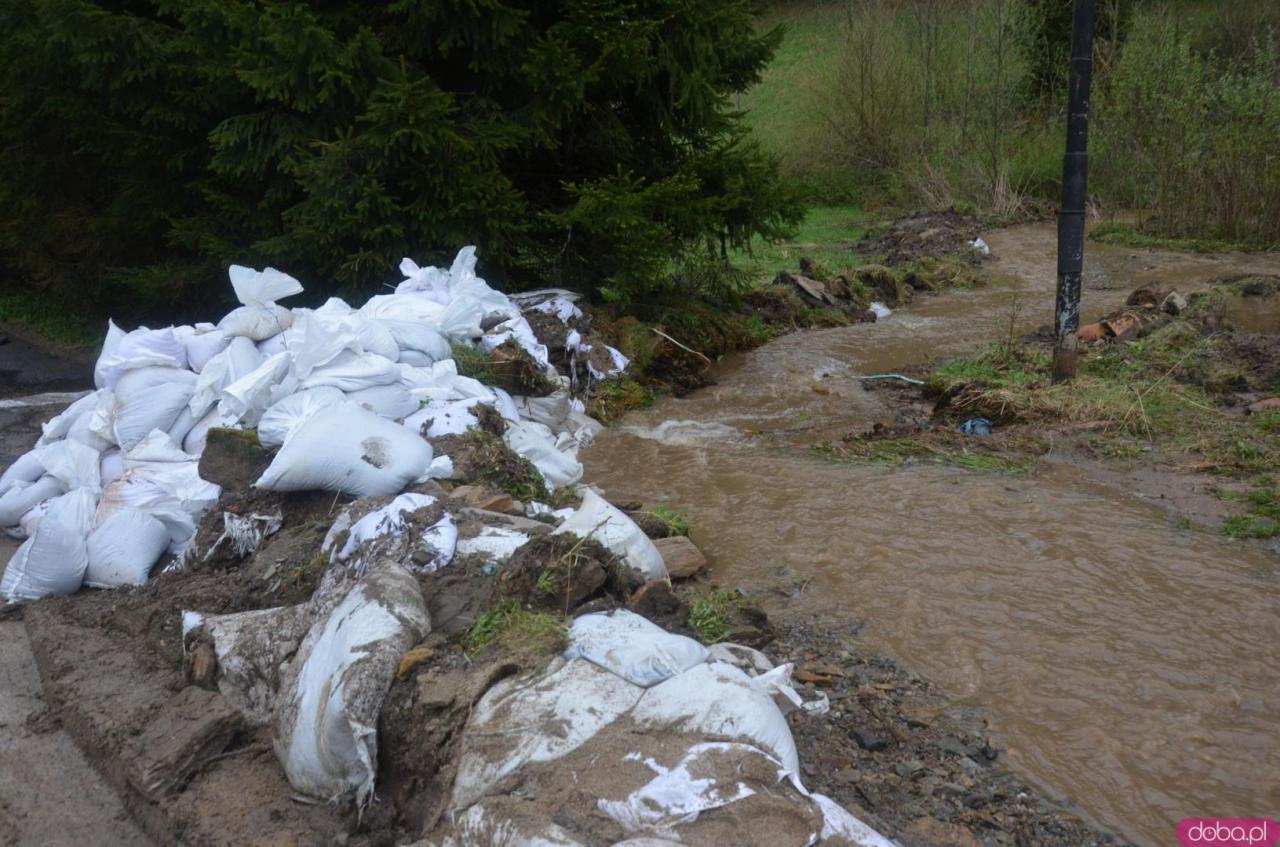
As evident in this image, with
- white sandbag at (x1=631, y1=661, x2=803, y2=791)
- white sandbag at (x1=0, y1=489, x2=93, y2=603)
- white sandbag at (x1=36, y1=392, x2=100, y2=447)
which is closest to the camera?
white sandbag at (x1=631, y1=661, x2=803, y2=791)

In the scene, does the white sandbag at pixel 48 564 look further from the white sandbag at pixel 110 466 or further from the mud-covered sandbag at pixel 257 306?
the mud-covered sandbag at pixel 257 306

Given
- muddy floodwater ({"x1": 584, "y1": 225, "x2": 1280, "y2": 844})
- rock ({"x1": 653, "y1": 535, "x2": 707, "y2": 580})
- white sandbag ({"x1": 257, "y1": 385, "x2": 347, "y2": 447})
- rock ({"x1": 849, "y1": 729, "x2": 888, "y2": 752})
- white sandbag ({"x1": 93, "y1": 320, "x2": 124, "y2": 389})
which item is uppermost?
white sandbag ({"x1": 93, "y1": 320, "x2": 124, "y2": 389})

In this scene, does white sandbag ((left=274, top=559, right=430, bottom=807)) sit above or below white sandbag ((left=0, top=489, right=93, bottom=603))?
above

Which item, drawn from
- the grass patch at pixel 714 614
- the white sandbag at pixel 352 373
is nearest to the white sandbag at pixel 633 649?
the grass patch at pixel 714 614

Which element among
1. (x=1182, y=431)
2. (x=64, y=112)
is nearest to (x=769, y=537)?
(x=1182, y=431)

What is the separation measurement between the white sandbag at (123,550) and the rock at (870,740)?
300cm

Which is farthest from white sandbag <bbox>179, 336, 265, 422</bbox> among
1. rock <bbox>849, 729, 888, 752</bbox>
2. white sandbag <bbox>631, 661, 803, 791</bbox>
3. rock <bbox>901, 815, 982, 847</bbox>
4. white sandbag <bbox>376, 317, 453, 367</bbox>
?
rock <bbox>901, 815, 982, 847</bbox>

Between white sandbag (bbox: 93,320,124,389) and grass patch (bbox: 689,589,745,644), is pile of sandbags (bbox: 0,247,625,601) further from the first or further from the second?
grass patch (bbox: 689,589,745,644)

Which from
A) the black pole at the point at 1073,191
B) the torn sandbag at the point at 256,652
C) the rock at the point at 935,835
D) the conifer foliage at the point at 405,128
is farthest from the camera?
the conifer foliage at the point at 405,128

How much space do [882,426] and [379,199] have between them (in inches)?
141

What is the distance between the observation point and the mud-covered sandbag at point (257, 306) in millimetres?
4996

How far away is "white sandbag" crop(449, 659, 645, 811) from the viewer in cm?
232

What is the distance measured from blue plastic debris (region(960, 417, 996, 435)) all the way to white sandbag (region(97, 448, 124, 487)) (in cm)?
440

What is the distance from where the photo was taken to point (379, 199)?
21.9ft
